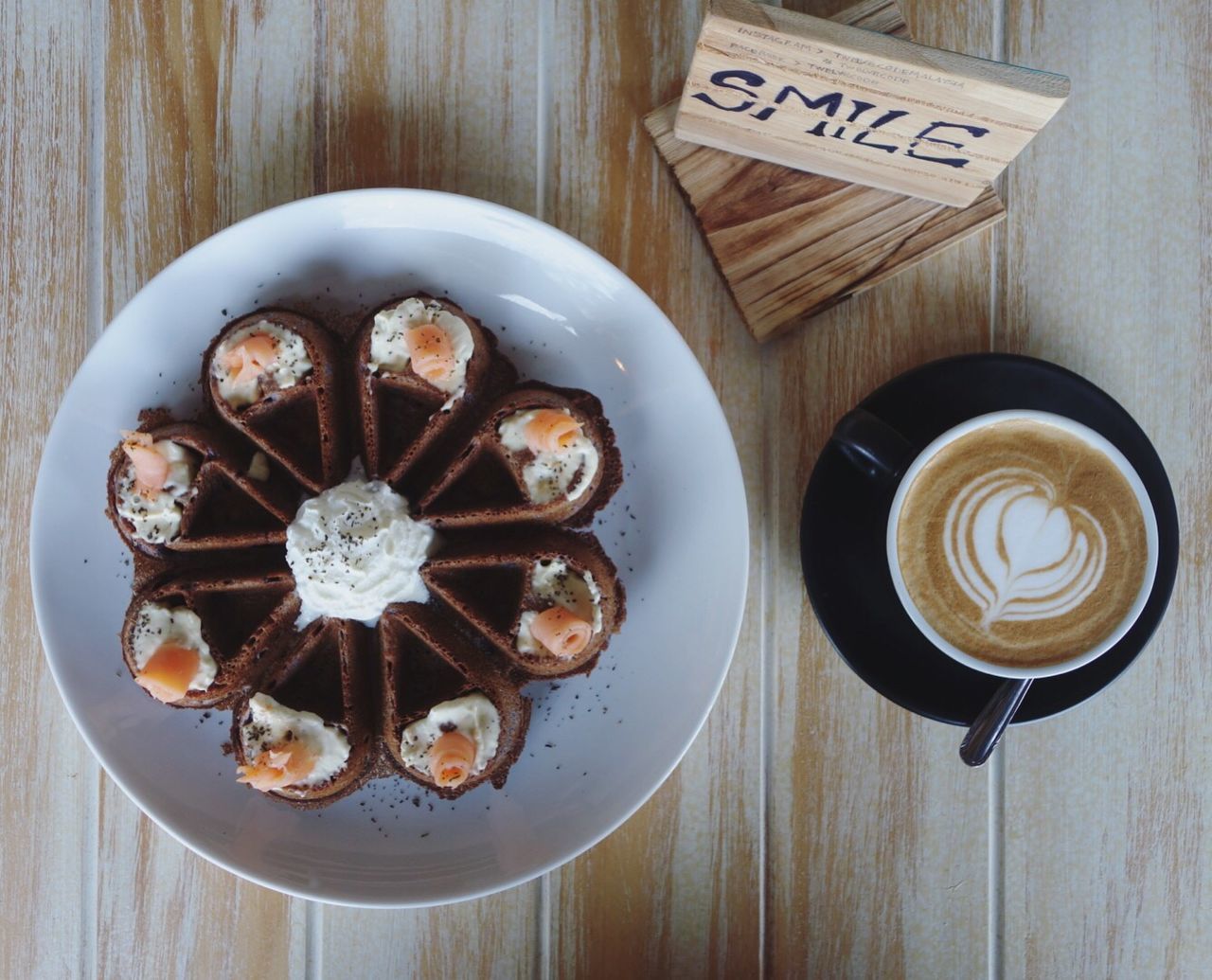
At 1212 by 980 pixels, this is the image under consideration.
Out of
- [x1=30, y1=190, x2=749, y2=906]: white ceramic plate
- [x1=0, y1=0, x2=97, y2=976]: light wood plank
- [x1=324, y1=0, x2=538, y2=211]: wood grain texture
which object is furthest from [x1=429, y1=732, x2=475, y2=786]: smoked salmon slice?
[x1=324, y1=0, x2=538, y2=211]: wood grain texture

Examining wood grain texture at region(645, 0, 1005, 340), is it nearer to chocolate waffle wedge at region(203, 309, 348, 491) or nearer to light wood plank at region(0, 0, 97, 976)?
chocolate waffle wedge at region(203, 309, 348, 491)

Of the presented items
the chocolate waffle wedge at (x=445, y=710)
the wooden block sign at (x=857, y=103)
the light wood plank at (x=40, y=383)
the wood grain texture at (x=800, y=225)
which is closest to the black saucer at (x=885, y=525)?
the wood grain texture at (x=800, y=225)

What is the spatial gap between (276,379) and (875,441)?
37.6 inches

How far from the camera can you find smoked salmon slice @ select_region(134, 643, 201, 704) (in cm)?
146

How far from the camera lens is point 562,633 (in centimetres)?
146

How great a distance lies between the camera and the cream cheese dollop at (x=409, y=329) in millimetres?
1525

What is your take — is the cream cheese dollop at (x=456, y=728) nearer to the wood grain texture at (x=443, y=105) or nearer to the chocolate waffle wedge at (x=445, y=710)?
the chocolate waffle wedge at (x=445, y=710)

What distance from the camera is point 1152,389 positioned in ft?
5.54

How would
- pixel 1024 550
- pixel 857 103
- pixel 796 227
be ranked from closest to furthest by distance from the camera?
pixel 857 103, pixel 1024 550, pixel 796 227

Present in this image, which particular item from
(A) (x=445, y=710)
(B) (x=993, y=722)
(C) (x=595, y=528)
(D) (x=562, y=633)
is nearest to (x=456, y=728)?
(A) (x=445, y=710)

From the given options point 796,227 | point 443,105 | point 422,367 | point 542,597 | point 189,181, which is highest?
point 443,105

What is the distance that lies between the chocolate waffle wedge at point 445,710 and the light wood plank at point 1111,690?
35.1 inches

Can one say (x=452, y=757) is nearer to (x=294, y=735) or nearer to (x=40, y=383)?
(x=294, y=735)

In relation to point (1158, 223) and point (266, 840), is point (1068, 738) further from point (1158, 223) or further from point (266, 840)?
point (266, 840)
